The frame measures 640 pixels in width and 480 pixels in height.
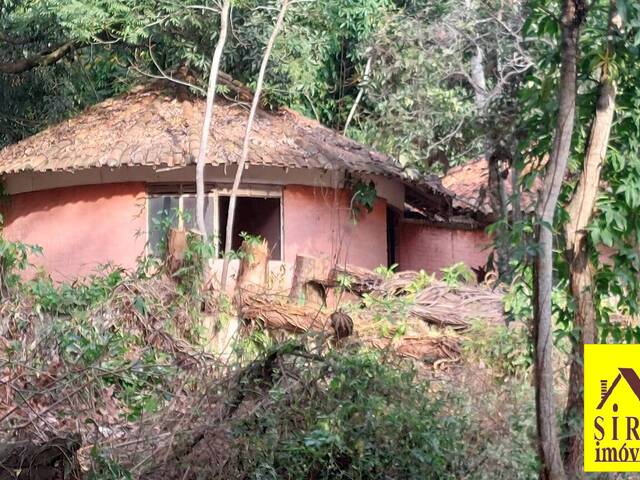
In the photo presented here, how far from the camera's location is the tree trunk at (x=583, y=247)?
256 inches

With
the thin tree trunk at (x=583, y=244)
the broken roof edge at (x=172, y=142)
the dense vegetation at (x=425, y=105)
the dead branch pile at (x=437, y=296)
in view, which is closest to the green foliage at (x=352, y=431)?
the dense vegetation at (x=425, y=105)

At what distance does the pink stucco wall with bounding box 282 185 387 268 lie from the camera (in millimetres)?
14602

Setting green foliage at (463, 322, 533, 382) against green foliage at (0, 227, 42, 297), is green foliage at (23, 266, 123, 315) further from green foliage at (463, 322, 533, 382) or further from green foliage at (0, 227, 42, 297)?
green foliage at (463, 322, 533, 382)

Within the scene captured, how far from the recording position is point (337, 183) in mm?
14758

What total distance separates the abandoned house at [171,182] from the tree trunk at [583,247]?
7239mm

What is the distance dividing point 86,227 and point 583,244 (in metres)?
9.15

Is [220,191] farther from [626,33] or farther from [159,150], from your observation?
[626,33]

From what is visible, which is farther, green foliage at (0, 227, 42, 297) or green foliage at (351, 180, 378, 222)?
green foliage at (351, 180, 378, 222)

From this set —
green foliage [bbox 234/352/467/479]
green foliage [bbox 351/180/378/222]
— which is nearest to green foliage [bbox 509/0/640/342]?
green foliage [bbox 234/352/467/479]

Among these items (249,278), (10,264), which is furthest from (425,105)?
(10,264)

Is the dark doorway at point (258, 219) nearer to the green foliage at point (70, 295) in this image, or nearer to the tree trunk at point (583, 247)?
the green foliage at point (70, 295)

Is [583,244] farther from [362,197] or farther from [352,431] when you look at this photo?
[362,197]

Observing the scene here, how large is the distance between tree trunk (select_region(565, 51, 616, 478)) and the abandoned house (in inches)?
285

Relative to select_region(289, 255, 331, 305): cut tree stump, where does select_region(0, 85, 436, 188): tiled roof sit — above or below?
above
